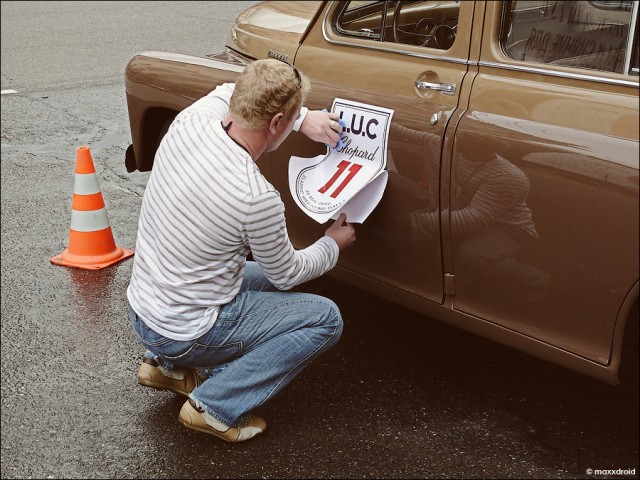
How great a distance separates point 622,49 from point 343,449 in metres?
1.63

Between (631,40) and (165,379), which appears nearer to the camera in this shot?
(631,40)

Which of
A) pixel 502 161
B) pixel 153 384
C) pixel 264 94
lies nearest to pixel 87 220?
pixel 153 384

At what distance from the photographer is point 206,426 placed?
3.23m

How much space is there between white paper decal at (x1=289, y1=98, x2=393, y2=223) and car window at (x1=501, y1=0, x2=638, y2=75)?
1.62ft

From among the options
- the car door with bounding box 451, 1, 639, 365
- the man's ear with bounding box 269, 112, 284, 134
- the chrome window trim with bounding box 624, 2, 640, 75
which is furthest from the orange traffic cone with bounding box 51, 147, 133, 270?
the chrome window trim with bounding box 624, 2, 640, 75

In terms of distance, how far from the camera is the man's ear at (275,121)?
2986 millimetres

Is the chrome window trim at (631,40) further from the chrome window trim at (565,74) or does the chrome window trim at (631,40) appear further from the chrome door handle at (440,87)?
the chrome door handle at (440,87)

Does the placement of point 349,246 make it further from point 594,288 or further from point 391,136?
point 594,288

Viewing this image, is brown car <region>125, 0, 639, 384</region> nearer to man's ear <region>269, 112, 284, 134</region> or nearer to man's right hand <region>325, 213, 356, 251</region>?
man's right hand <region>325, 213, 356, 251</region>

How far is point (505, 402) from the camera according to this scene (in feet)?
11.4

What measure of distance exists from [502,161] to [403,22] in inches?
33.4

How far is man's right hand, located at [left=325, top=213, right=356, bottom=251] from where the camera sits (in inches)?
129

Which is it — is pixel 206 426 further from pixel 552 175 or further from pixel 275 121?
pixel 552 175

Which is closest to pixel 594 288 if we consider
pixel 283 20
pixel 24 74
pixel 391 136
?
pixel 391 136
